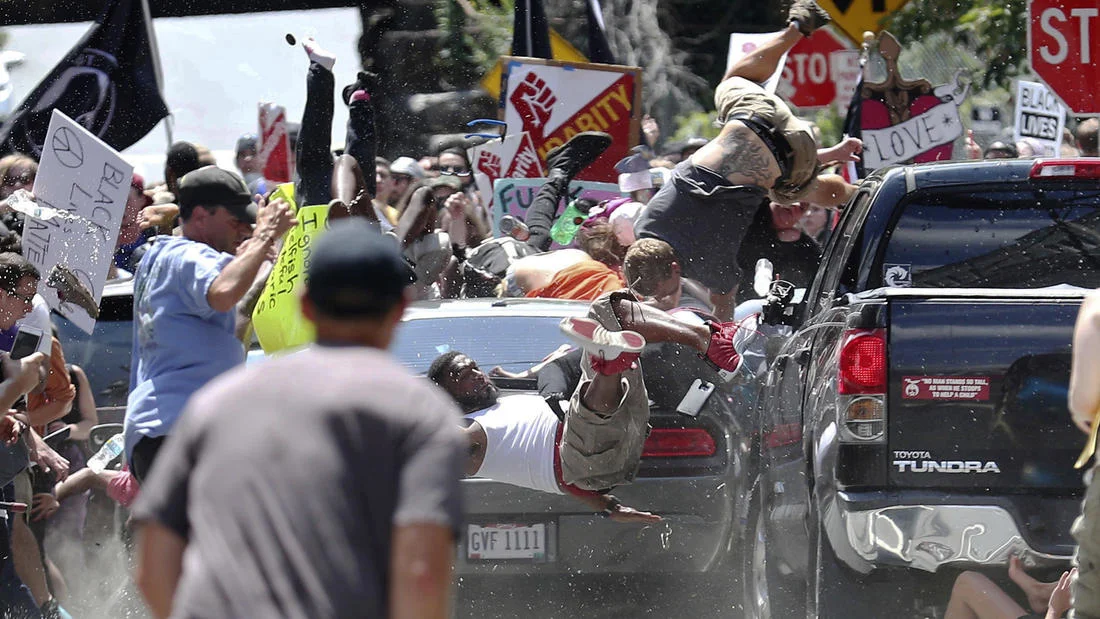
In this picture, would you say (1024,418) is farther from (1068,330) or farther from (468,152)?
(468,152)

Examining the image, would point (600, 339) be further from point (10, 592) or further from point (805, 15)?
point (805, 15)

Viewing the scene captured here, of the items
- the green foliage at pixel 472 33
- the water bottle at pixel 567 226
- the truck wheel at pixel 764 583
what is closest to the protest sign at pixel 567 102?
the water bottle at pixel 567 226

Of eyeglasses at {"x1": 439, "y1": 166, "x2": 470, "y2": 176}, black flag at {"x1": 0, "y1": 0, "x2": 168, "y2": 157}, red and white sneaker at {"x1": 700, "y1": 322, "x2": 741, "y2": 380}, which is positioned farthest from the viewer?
eyeglasses at {"x1": 439, "y1": 166, "x2": 470, "y2": 176}

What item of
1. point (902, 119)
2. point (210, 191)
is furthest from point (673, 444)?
point (902, 119)

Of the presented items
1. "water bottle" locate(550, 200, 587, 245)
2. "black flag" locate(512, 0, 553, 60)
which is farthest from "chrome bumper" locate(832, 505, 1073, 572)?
"black flag" locate(512, 0, 553, 60)

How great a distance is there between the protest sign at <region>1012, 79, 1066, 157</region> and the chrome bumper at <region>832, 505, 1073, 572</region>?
30.3 ft

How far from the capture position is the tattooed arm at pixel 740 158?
358 inches

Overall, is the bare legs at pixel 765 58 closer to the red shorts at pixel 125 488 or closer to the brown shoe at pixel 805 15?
the brown shoe at pixel 805 15

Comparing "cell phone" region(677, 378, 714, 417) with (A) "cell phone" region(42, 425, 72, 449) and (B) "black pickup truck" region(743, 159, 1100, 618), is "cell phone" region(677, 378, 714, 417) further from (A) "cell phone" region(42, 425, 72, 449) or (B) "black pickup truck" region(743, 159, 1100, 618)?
(A) "cell phone" region(42, 425, 72, 449)

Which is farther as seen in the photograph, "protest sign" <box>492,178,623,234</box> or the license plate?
"protest sign" <box>492,178,623,234</box>

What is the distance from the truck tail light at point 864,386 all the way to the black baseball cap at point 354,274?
8.89 ft

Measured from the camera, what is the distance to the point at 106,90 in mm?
11984

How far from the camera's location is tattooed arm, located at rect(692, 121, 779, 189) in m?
9.09

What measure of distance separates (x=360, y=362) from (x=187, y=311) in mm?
3349
